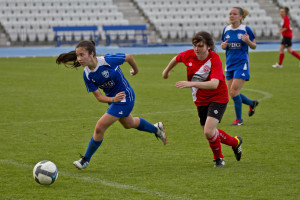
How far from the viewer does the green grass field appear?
5.53 m

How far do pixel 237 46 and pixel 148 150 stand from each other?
3.06 meters

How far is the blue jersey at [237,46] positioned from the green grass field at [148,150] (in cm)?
107

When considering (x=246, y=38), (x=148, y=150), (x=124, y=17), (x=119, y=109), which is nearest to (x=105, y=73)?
(x=119, y=109)

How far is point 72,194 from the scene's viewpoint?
17.7 feet

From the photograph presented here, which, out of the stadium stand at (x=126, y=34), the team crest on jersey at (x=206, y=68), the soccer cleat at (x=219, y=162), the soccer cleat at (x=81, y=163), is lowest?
the stadium stand at (x=126, y=34)

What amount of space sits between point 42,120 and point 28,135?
1.49 m

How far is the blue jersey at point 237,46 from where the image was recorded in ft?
31.4

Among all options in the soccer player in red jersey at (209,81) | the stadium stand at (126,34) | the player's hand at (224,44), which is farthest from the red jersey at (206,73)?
the stadium stand at (126,34)

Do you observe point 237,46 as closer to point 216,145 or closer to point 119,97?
point 216,145

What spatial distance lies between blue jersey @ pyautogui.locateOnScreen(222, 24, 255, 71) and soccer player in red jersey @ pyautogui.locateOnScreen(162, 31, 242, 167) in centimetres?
315

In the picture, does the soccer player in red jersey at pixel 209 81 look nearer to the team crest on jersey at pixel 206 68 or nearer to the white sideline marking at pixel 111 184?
the team crest on jersey at pixel 206 68

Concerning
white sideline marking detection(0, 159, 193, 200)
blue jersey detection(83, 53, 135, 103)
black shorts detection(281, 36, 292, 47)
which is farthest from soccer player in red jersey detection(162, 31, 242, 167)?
black shorts detection(281, 36, 292, 47)

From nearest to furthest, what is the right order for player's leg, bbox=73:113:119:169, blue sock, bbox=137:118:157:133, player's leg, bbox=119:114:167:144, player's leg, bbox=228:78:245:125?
player's leg, bbox=73:113:119:169
player's leg, bbox=119:114:167:144
blue sock, bbox=137:118:157:133
player's leg, bbox=228:78:245:125

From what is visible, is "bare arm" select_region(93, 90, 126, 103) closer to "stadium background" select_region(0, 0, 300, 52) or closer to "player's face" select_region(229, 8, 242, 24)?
"player's face" select_region(229, 8, 242, 24)
